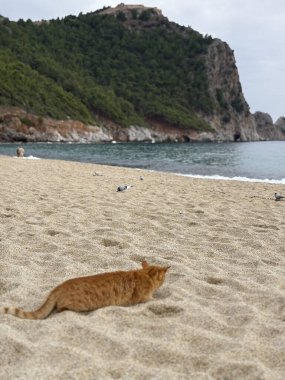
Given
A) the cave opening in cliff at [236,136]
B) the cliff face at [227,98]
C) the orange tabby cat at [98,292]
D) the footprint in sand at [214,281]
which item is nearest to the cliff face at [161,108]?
the cliff face at [227,98]

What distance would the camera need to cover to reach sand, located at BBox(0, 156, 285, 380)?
2879 millimetres

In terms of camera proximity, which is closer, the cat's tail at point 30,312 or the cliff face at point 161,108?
the cat's tail at point 30,312

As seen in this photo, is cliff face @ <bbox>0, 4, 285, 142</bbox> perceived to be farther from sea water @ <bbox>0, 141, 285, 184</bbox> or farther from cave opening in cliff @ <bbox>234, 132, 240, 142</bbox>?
sea water @ <bbox>0, 141, 285, 184</bbox>

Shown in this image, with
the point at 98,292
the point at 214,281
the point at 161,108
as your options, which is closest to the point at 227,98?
the point at 161,108

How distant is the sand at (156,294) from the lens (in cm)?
288

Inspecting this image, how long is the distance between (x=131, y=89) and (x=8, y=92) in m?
62.4

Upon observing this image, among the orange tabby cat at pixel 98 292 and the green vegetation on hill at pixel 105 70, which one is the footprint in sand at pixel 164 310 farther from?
the green vegetation on hill at pixel 105 70

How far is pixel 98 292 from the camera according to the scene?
3750 millimetres

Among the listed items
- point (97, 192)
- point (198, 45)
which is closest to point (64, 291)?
point (97, 192)

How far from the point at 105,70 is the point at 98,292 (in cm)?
14763

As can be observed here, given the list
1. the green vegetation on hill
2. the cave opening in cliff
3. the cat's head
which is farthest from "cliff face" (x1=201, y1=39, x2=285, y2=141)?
the cat's head

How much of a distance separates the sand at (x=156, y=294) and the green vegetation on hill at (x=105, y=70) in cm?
8263

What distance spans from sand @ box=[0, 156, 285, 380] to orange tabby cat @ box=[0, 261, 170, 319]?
9 centimetres

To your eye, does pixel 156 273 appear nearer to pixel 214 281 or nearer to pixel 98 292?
pixel 98 292
